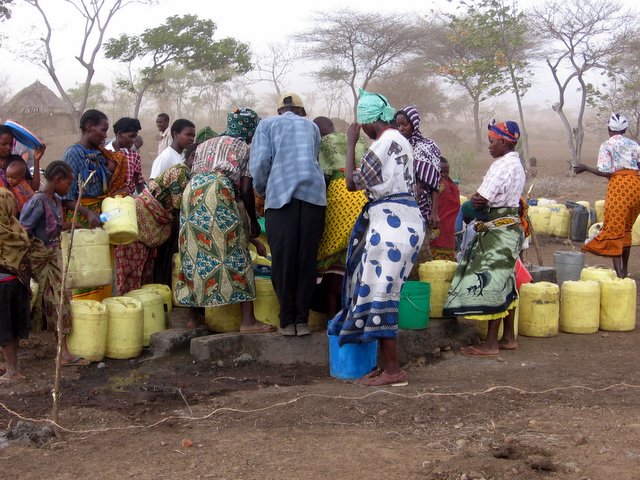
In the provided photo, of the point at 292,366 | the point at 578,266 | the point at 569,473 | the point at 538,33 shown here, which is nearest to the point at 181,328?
the point at 292,366

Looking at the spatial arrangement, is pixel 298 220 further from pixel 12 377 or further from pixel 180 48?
pixel 180 48

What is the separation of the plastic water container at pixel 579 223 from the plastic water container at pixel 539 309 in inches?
246

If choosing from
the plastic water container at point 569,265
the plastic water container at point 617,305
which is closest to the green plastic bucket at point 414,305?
the plastic water container at point 617,305

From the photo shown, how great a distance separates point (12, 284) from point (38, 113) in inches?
1103

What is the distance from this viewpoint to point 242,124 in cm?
592

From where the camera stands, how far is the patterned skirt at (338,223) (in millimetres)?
5727

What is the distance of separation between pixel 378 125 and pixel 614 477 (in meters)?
2.50

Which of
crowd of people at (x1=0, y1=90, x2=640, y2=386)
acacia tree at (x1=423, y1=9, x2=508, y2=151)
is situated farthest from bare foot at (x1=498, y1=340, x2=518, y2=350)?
acacia tree at (x1=423, y1=9, x2=508, y2=151)

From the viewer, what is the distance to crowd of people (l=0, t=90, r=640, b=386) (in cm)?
500

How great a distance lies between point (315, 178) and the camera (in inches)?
216

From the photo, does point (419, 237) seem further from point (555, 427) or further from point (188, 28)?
point (188, 28)

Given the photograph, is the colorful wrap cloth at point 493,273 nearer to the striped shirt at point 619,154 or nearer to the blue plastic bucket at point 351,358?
the blue plastic bucket at point 351,358

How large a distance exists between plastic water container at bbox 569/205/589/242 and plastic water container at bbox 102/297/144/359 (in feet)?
27.6

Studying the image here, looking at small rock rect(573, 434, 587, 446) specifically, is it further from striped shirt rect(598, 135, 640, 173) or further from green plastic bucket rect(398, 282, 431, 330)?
striped shirt rect(598, 135, 640, 173)
